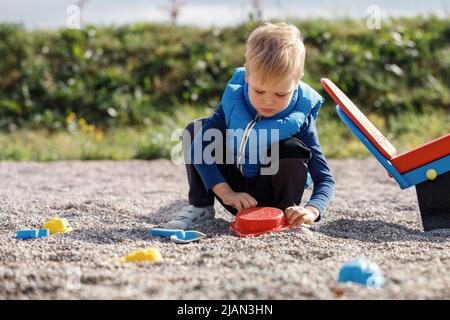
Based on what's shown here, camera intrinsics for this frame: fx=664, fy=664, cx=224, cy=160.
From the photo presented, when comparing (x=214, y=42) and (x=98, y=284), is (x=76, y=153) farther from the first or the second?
(x=98, y=284)

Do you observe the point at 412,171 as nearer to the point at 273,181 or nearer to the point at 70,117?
the point at 273,181

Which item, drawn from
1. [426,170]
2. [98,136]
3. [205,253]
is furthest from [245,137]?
[98,136]

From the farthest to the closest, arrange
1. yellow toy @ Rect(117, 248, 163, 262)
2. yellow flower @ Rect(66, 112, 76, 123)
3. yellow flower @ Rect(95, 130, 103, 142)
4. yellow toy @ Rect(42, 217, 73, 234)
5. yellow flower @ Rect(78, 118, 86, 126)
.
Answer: yellow flower @ Rect(66, 112, 76, 123) < yellow flower @ Rect(78, 118, 86, 126) < yellow flower @ Rect(95, 130, 103, 142) < yellow toy @ Rect(42, 217, 73, 234) < yellow toy @ Rect(117, 248, 163, 262)

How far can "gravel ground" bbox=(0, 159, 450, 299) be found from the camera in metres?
1.83

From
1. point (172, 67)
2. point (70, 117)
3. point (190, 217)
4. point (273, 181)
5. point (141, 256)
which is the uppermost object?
point (172, 67)

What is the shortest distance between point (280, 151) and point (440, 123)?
4792 mm

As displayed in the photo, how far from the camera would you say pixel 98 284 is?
1896mm

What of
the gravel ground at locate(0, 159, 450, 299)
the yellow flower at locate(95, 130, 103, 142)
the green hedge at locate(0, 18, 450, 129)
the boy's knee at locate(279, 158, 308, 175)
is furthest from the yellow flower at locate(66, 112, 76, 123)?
the boy's knee at locate(279, 158, 308, 175)

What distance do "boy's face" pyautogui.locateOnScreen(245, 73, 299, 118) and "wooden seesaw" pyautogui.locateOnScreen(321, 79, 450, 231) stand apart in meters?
0.47

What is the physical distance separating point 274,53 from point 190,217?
0.85m

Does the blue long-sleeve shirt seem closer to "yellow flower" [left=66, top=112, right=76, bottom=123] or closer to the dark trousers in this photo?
the dark trousers

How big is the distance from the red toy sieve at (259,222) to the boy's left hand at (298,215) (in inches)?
1.1

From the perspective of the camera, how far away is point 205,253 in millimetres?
2268

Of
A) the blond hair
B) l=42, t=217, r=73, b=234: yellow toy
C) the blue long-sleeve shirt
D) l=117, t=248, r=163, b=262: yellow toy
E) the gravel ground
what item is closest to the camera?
the gravel ground
